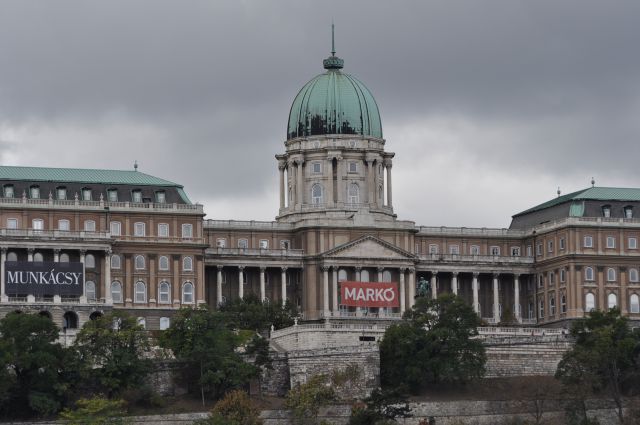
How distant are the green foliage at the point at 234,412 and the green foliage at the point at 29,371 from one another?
12937mm

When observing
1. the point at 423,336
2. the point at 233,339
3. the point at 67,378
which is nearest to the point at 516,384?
the point at 423,336

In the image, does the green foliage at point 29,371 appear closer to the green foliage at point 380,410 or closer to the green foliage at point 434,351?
the green foliage at point 380,410

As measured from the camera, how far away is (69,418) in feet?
577

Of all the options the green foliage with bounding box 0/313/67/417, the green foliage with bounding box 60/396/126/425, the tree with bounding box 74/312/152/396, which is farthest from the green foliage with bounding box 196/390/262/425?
the green foliage with bounding box 0/313/67/417

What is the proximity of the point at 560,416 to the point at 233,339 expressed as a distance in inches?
1149

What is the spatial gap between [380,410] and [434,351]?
15584 mm

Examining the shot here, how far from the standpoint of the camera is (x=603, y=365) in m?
188

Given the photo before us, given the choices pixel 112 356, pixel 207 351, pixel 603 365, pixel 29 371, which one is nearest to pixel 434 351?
pixel 603 365

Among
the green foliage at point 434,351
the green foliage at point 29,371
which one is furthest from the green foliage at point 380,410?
the green foliage at point 29,371

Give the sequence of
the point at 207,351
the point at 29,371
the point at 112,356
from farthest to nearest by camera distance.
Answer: the point at 207,351 → the point at 112,356 → the point at 29,371

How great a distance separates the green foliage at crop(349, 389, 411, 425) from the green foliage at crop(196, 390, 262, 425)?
785 cm

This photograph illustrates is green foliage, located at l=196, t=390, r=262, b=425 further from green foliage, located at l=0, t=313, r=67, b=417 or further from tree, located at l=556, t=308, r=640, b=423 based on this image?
tree, located at l=556, t=308, r=640, b=423

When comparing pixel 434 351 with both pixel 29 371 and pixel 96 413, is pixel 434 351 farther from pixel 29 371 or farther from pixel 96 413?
pixel 29 371

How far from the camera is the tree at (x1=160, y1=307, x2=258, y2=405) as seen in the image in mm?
184875
